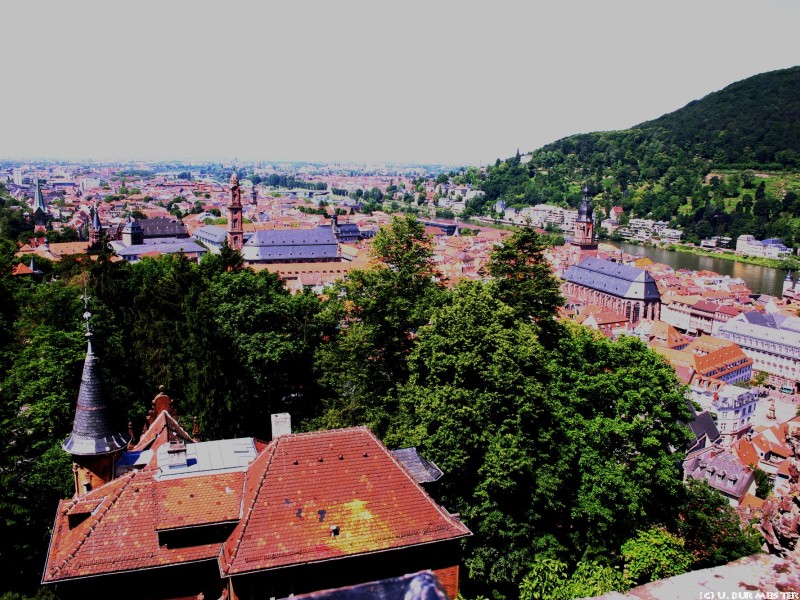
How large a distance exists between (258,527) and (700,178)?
563 ft

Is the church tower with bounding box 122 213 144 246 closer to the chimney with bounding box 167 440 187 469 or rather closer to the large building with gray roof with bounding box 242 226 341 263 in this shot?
the large building with gray roof with bounding box 242 226 341 263

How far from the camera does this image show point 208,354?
21.5 metres

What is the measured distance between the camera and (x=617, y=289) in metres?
76.4

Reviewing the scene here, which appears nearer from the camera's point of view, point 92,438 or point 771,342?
point 92,438

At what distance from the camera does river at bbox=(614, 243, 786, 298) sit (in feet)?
313

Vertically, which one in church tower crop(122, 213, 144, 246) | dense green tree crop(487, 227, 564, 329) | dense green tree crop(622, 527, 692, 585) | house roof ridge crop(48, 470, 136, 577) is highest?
dense green tree crop(487, 227, 564, 329)

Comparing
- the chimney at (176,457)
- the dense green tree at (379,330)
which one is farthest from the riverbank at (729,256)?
the chimney at (176,457)

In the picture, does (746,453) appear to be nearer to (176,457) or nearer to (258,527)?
(258,527)

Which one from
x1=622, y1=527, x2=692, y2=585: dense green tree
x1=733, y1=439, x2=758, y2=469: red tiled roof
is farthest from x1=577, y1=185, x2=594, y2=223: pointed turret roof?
x1=622, y1=527, x2=692, y2=585: dense green tree

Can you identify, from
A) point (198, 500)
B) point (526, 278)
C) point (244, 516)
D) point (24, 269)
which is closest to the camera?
point (244, 516)

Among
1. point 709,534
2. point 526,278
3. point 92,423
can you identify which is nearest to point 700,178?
point 526,278

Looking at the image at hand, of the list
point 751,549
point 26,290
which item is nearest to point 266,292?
point 26,290

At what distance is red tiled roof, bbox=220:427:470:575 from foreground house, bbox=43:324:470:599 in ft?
0.06

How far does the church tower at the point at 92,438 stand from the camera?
14281 millimetres
